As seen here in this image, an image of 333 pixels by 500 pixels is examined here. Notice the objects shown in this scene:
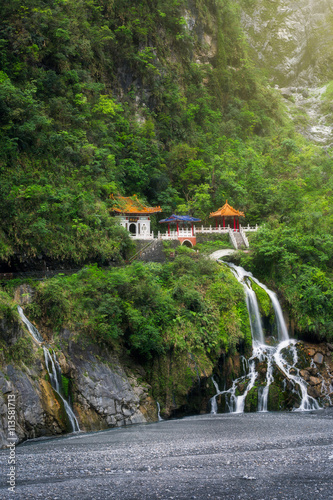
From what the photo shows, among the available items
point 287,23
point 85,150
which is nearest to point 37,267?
point 85,150

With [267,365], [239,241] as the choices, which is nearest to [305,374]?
[267,365]

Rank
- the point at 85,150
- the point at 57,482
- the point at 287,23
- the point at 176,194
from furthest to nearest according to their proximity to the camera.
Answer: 1. the point at 287,23
2. the point at 176,194
3. the point at 85,150
4. the point at 57,482

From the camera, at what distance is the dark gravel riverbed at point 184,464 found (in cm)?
840

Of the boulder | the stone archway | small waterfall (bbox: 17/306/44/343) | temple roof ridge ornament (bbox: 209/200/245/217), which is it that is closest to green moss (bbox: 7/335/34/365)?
small waterfall (bbox: 17/306/44/343)

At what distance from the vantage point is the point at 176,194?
128 feet

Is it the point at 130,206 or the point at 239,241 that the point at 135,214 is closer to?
the point at 130,206

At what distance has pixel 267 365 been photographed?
2345 cm

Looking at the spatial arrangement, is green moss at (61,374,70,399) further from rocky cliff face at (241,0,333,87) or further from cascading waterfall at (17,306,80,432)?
rocky cliff face at (241,0,333,87)

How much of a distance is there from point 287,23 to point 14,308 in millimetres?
71081

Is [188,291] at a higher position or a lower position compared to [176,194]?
A: lower

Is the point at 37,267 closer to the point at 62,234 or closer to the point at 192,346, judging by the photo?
the point at 62,234

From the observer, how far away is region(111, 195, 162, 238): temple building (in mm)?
32812

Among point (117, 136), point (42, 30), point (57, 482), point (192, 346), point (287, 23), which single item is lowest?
point (57, 482)

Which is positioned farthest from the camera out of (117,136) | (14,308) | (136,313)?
(117,136)
